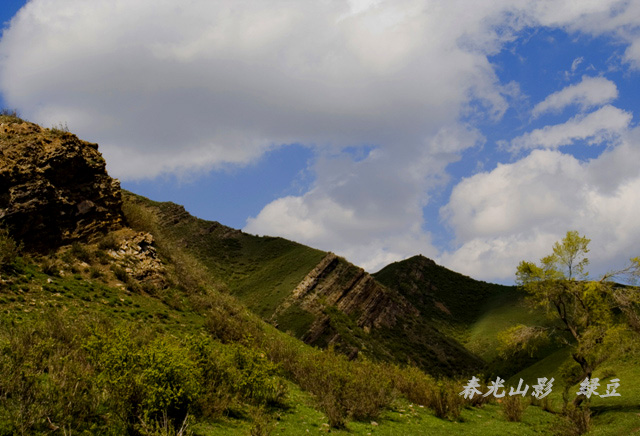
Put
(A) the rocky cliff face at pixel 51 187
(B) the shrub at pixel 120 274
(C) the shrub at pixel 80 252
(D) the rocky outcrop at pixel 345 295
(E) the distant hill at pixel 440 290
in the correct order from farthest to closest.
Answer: (E) the distant hill at pixel 440 290 → (D) the rocky outcrop at pixel 345 295 → (B) the shrub at pixel 120 274 → (C) the shrub at pixel 80 252 → (A) the rocky cliff face at pixel 51 187

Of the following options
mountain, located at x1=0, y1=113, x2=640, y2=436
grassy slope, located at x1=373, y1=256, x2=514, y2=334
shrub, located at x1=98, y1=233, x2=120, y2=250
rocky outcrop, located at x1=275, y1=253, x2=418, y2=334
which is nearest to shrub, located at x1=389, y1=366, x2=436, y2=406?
mountain, located at x1=0, y1=113, x2=640, y2=436

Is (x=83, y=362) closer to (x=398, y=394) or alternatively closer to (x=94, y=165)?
(x=398, y=394)

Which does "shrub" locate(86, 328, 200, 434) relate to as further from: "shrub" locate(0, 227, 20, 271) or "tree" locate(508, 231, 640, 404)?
"tree" locate(508, 231, 640, 404)

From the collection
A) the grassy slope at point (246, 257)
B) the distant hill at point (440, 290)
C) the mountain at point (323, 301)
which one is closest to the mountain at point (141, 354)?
the mountain at point (323, 301)

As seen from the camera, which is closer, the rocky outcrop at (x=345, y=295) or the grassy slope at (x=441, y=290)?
the rocky outcrop at (x=345, y=295)

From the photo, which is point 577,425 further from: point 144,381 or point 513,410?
point 144,381

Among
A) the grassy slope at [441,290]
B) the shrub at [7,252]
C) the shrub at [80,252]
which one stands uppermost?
the grassy slope at [441,290]

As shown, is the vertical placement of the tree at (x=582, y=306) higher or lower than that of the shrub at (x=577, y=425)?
higher

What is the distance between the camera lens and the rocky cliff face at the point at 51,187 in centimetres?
2327

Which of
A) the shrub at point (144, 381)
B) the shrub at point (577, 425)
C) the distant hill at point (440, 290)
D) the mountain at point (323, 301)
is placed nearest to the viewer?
the shrub at point (144, 381)

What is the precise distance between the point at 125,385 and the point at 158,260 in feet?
63.0

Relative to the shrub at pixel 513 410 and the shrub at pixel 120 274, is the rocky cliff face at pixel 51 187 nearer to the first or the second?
the shrub at pixel 120 274

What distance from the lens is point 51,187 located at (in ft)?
82.6

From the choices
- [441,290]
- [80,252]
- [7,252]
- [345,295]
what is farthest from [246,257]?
[7,252]
